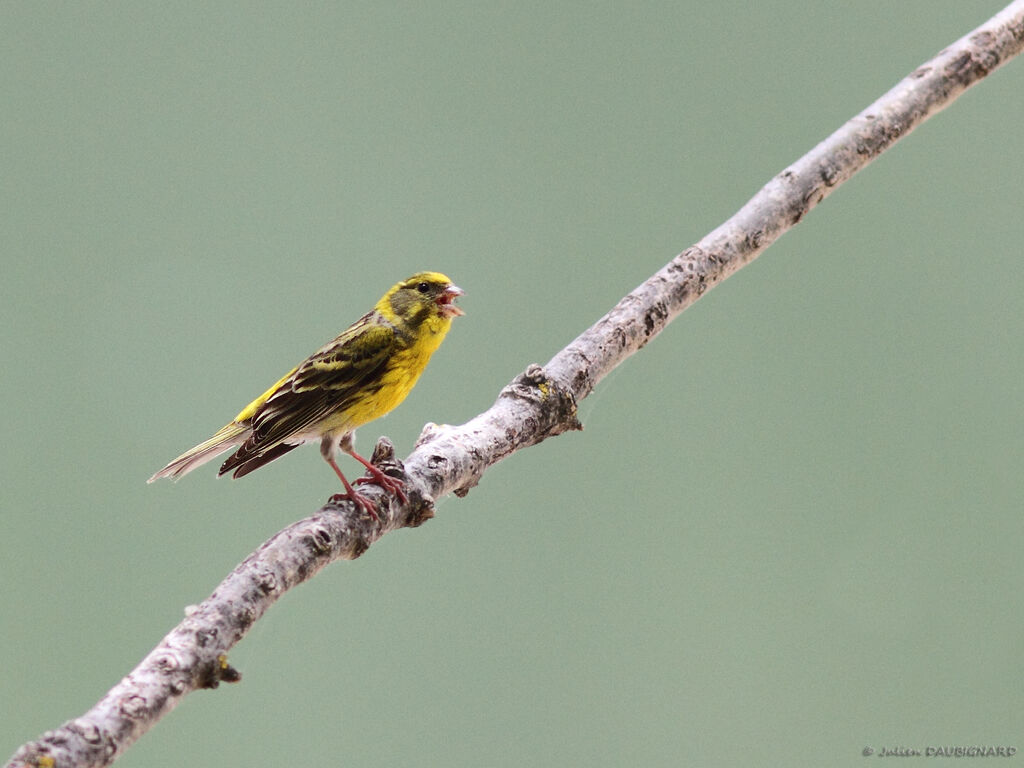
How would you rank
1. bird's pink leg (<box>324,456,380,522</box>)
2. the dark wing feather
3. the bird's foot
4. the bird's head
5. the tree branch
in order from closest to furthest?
1. the tree branch
2. bird's pink leg (<box>324,456,380,522</box>)
3. the bird's foot
4. the dark wing feather
5. the bird's head

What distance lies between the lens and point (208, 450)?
2977mm

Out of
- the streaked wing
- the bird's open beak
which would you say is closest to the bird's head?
the bird's open beak

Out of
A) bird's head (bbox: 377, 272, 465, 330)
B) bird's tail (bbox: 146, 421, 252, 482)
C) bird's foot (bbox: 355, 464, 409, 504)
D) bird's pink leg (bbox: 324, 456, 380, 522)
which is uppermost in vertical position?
bird's head (bbox: 377, 272, 465, 330)

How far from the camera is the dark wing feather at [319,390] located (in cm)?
283

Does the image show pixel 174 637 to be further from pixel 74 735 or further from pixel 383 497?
pixel 383 497

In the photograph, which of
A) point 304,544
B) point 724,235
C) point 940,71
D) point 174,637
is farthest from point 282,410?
point 940,71

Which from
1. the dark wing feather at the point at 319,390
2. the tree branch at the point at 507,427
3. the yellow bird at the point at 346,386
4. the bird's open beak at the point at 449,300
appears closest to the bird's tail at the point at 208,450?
the yellow bird at the point at 346,386

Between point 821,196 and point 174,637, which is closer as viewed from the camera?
point 174,637

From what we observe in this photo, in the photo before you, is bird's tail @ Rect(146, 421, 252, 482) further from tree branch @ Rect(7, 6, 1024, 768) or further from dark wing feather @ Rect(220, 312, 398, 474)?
tree branch @ Rect(7, 6, 1024, 768)

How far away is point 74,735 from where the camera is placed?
1.64 m

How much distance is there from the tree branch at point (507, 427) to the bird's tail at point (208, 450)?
539 mm

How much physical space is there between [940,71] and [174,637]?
3194 mm

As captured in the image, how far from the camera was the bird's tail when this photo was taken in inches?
115

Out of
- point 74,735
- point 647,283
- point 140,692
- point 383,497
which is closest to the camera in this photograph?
point 74,735
